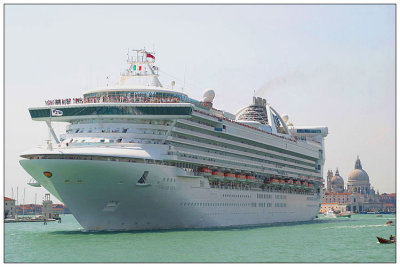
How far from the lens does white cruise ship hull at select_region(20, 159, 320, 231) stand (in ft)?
148

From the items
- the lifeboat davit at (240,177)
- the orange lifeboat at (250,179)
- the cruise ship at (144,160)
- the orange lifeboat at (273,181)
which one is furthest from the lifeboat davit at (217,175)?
the orange lifeboat at (273,181)


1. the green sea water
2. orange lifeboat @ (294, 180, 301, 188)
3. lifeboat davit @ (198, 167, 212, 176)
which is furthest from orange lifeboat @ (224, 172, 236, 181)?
orange lifeboat @ (294, 180, 301, 188)

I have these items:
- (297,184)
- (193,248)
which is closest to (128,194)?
(193,248)

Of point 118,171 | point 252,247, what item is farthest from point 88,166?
point 252,247

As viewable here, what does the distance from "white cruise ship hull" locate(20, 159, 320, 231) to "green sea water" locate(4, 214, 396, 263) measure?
1.34 m

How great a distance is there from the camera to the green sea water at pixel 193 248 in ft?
117

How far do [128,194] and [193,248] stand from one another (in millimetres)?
8966

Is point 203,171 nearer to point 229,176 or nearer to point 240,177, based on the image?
point 229,176

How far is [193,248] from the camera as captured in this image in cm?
3903

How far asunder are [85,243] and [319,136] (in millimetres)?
52654

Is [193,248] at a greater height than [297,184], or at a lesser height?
lesser

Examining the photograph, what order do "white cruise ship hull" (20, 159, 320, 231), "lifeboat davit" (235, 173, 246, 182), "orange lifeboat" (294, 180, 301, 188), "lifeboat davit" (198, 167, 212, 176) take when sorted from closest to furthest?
1. "white cruise ship hull" (20, 159, 320, 231)
2. "lifeboat davit" (198, 167, 212, 176)
3. "lifeboat davit" (235, 173, 246, 182)
4. "orange lifeboat" (294, 180, 301, 188)

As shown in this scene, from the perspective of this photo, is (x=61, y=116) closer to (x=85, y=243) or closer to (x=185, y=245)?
(x=85, y=243)

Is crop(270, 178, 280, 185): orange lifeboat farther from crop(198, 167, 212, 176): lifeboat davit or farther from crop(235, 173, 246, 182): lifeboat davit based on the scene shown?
crop(198, 167, 212, 176): lifeboat davit
